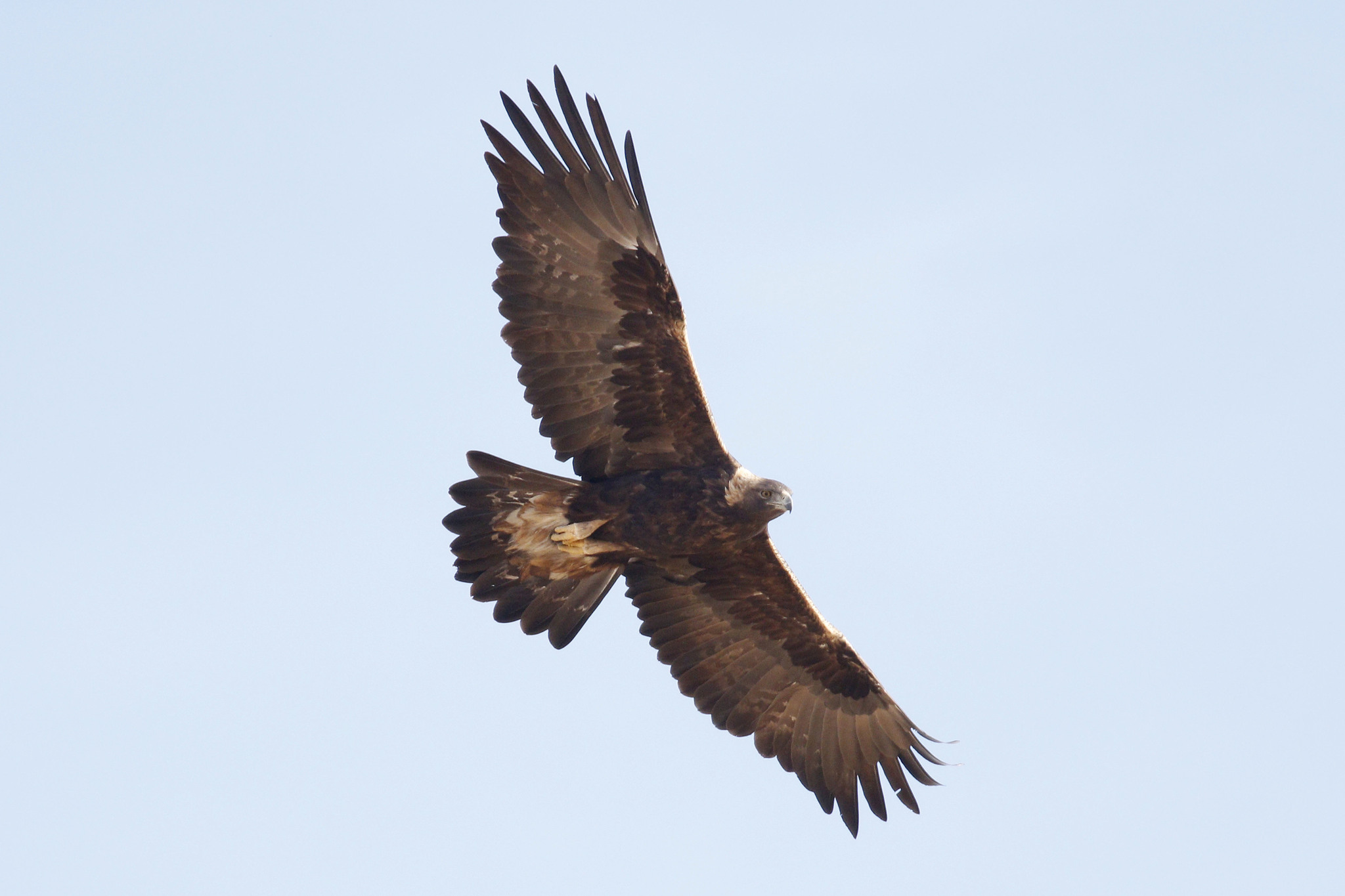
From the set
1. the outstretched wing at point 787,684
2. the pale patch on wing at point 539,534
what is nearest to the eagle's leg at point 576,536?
→ the pale patch on wing at point 539,534

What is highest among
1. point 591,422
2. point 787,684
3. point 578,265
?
point 578,265

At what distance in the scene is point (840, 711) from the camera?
A: 14633 millimetres

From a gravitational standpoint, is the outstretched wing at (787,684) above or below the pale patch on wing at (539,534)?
below

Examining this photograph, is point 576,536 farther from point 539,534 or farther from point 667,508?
point 667,508

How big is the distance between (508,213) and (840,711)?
206 inches

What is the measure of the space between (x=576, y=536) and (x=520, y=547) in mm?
444

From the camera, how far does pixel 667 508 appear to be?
1307 centimetres

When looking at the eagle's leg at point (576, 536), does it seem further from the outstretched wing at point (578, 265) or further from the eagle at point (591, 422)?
the outstretched wing at point (578, 265)

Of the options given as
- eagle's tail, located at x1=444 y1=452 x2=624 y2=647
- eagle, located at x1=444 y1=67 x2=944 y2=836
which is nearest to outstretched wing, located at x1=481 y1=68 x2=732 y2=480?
eagle, located at x1=444 y1=67 x2=944 y2=836

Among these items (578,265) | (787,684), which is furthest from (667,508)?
(787,684)

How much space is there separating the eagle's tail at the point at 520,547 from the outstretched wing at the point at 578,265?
2.23 feet

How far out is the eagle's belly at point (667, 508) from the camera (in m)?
13.0

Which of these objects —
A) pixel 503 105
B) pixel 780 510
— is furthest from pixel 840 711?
pixel 503 105

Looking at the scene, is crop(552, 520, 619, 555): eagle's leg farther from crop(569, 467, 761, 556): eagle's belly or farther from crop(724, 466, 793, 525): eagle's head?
crop(724, 466, 793, 525): eagle's head
